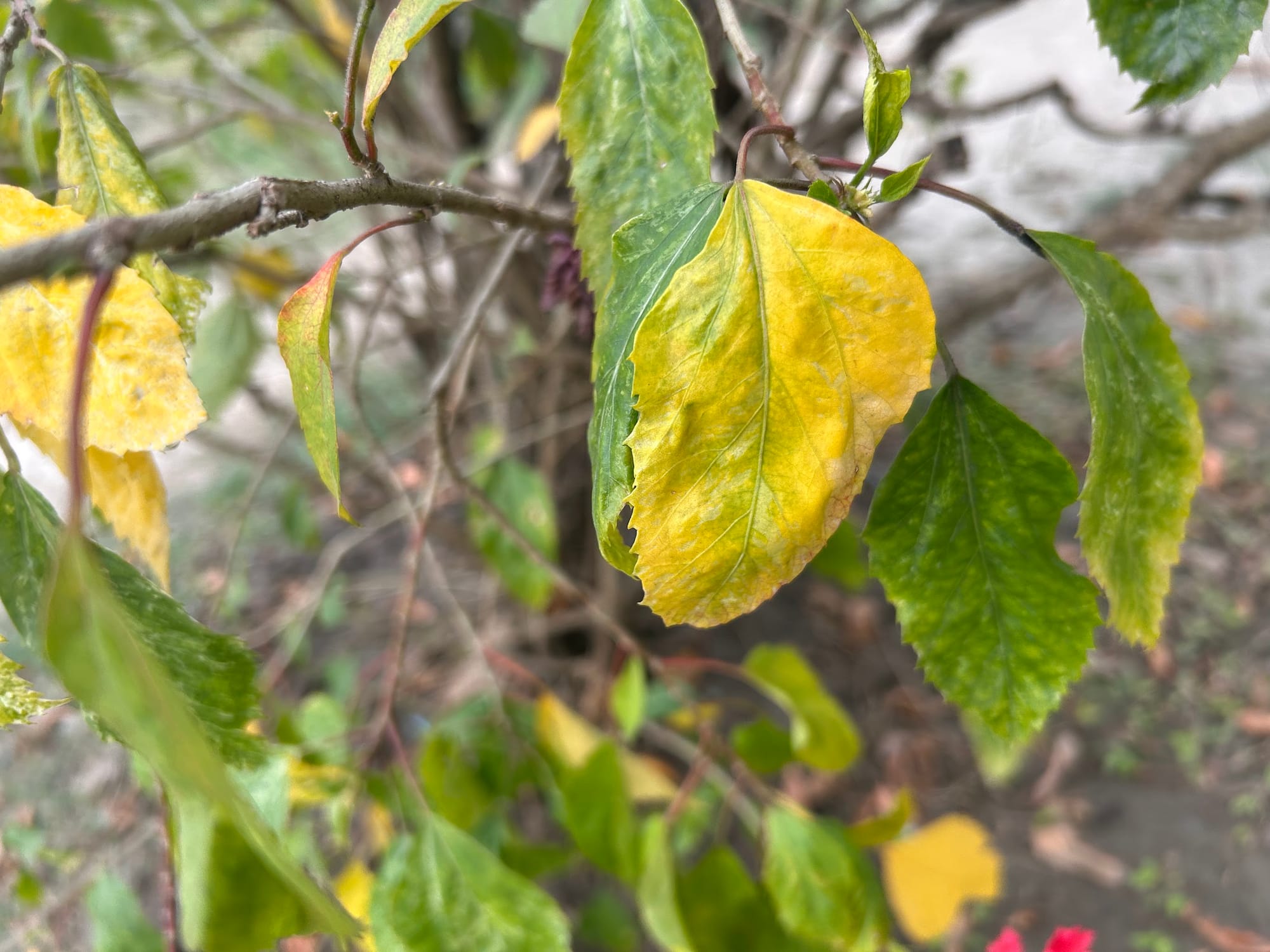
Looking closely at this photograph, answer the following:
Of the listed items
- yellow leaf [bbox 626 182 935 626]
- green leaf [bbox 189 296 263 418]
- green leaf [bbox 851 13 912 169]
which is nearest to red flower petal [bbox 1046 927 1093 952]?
yellow leaf [bbox 626 182 935 626]

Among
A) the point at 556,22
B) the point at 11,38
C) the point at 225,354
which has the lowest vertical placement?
the point at 11,38

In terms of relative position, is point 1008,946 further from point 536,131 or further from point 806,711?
point 536,131

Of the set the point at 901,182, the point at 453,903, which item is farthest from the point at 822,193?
the point at 453,903

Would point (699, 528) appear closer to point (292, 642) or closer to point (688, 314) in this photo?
point (688, 314)

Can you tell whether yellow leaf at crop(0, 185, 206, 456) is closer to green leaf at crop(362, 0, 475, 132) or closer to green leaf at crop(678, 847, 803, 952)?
green leaf at crop(362, 0, 475, 132)

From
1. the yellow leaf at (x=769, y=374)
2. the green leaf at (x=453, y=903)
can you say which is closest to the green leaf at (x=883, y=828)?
the green leaf at (x=453, y=903)

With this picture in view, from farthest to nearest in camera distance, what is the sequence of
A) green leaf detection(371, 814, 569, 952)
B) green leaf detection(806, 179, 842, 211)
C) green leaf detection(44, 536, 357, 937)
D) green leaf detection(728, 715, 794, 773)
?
green leaf detection(728, 715, 794, 773)
green leaf detection(371, 814, 569, 952)
green leaf detection(806, 179, 842, 211)
green leaf detection(44, 536, 357, 937)
